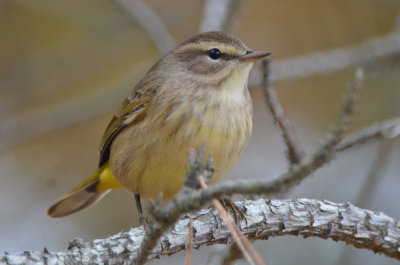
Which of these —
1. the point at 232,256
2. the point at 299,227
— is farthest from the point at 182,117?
the point at 299,227

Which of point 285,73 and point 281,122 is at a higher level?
point 285,73

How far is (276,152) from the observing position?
8055 mm

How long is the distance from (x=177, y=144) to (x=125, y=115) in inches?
37.9

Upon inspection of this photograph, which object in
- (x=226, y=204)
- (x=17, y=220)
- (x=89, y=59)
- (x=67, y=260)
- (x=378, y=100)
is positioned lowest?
(x=67, y=260)

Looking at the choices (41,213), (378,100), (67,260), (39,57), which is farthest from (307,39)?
(67,260)

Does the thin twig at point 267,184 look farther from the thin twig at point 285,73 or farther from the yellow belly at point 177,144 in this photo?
the thin twig at point 285,73

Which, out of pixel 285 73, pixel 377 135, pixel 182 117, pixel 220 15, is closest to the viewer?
pixel 377 135

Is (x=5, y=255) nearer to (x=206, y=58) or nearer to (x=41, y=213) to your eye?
(x=206, y=58)

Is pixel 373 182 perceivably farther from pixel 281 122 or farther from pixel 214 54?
pixel 214 54

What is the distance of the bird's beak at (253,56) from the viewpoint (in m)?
4.18

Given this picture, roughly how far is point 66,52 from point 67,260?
3.89 meters

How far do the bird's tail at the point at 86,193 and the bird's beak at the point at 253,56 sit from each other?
1565mm

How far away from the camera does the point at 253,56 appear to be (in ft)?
14.0

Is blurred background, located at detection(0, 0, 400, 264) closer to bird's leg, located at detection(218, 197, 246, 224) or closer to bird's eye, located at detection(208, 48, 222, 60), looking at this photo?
bird's eye, located at detection(208, 48, 222, 60)
